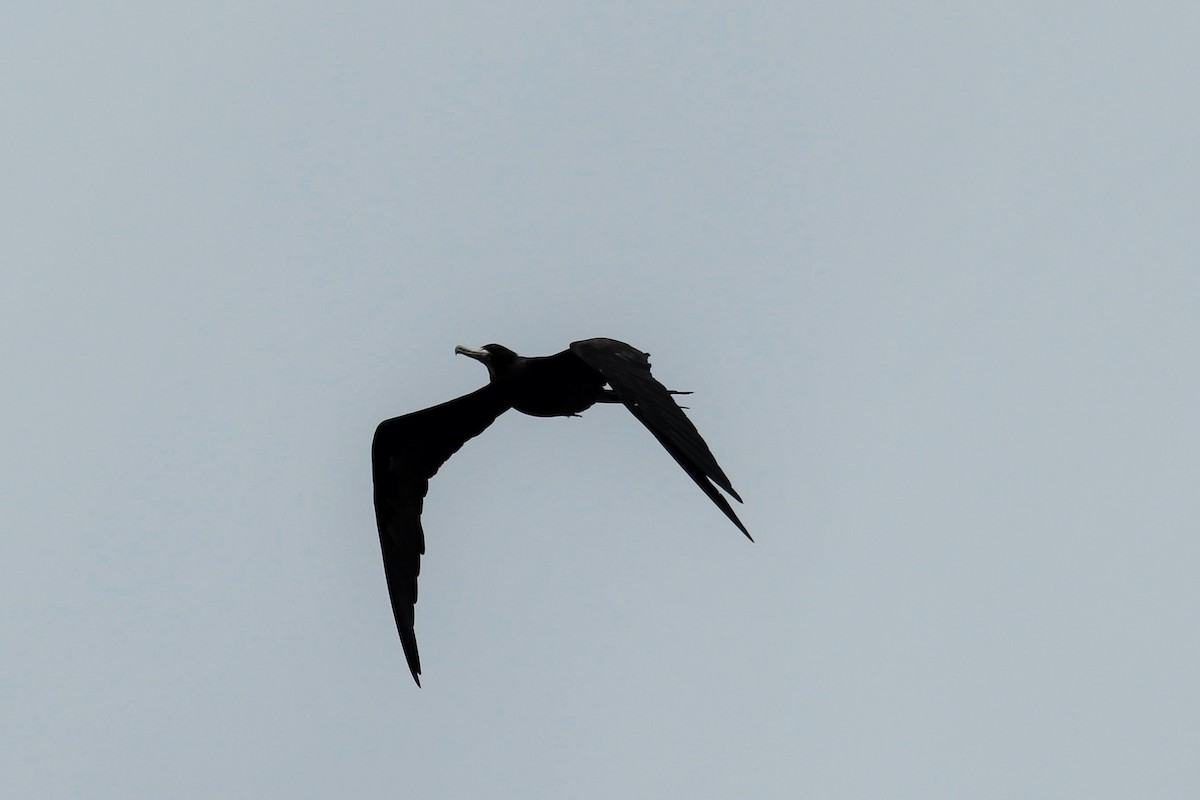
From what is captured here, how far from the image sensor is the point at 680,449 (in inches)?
383

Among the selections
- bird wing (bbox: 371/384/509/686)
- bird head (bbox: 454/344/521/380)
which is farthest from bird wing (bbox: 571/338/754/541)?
bird wing (bbox: 371/384/509/686)

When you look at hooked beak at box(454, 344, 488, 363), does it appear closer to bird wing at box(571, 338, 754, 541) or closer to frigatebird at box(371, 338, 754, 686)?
frigatebird at box(371, 338, 754, 686)

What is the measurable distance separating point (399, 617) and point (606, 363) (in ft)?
14.0

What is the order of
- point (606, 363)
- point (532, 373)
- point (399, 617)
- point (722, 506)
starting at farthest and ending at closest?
point (399, 617) → point (532, 373) → point (606, 363) → point (722, 506)

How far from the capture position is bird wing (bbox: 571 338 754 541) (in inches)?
375

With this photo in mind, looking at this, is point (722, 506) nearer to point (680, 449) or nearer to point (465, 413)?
point (680, 449)

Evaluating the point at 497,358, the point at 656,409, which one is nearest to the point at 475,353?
the point at 497,358

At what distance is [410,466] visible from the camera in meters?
14.6

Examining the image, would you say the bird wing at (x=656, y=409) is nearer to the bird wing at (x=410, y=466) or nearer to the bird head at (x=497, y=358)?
the bird head at (x=497, y=358)

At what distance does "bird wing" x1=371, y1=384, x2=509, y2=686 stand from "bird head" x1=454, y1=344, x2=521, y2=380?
61 centimetres

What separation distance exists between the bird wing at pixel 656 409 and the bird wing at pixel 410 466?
2748 millimetres

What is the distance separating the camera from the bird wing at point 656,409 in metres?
9.53

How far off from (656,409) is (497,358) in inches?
133

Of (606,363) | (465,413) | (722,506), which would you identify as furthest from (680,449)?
(465,413)
